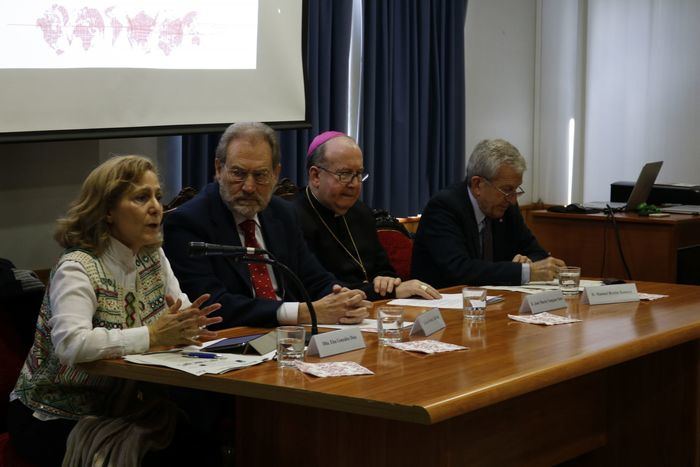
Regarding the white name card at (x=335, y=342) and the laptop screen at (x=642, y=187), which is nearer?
the white name card at (x=335, y=342)

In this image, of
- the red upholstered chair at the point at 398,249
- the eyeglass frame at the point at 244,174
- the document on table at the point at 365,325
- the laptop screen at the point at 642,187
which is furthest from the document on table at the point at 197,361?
the laptop screen at the point at 642,187

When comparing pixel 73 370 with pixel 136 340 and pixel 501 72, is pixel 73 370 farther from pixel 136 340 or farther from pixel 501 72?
pixel 501 72

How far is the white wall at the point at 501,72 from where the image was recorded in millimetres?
6496

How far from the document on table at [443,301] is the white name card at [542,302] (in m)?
0.16

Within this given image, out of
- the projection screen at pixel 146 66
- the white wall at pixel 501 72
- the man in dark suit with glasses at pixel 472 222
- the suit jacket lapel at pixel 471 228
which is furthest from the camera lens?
the white wall at pixel 501 72

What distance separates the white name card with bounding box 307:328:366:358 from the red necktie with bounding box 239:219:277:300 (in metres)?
0.67

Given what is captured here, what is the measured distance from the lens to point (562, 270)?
3.36 meters

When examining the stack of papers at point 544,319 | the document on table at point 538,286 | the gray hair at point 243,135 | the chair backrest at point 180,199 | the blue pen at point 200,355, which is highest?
the gray hair at point 243,135

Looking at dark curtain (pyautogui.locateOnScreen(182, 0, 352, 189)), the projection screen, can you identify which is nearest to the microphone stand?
the projection screen

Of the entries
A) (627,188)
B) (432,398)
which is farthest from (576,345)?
(627,188)

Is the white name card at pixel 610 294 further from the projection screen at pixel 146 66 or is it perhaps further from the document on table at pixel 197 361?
the projection screen at pixel 146 66

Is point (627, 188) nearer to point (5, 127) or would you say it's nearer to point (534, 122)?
point (534, 122)

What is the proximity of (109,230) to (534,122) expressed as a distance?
496 cm

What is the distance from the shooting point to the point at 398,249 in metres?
4.30
